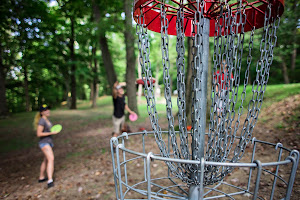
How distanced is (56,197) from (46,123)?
1.46 metres

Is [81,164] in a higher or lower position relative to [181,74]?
lower

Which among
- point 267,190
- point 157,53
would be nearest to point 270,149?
point 267,190

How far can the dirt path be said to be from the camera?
340 centimetres

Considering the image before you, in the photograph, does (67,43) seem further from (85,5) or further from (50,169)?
(50,169)

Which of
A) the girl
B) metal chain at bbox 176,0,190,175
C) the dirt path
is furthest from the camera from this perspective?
the girl

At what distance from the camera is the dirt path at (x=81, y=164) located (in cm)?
340

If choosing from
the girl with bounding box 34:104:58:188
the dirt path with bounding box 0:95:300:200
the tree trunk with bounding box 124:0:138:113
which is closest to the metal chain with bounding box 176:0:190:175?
the dirt path with bounding box 0:95:300:200

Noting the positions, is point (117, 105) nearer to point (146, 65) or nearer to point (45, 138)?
point (45, 138)

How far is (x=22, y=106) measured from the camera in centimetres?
2280

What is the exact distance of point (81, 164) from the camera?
4.63 metres

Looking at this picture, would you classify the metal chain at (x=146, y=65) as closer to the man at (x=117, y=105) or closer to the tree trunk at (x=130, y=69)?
the man at (x=117, y=105)

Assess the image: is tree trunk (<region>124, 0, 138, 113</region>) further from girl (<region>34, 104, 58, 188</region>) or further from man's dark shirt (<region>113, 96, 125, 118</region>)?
girl (<region>34, 104, 58, 188</region>)

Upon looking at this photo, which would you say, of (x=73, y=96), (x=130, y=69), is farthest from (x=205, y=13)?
(x=73, y=96)

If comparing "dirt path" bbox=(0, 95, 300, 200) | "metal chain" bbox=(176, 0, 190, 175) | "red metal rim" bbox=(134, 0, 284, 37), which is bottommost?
"dirt path" bbox=(0, 95, 300, 200)
